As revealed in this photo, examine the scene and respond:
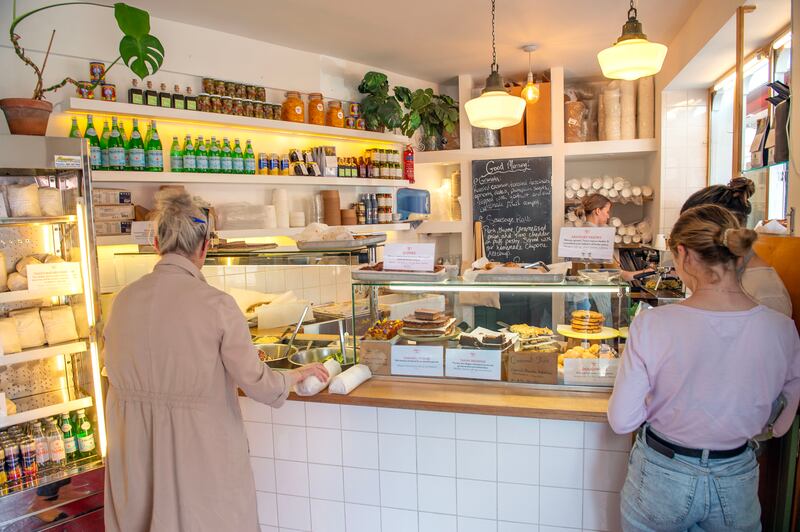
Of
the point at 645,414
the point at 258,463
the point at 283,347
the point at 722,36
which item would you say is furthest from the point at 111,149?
the point at 722,36

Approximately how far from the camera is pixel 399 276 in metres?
2.33

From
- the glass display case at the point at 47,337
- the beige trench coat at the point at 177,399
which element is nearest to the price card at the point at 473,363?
the beige trench coat at the point at 177,399

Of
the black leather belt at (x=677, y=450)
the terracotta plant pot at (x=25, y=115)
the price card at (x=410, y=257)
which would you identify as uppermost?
the terracotta plant pot at (x=25, y=115)

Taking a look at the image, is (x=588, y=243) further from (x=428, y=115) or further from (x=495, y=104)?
(x=428, y=115)

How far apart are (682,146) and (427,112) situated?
7.82ft

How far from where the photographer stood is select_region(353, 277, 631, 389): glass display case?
2.17 m

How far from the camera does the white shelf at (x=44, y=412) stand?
8.24ft

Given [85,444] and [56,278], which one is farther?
[85,444]

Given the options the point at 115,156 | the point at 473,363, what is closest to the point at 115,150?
the point at 115,156

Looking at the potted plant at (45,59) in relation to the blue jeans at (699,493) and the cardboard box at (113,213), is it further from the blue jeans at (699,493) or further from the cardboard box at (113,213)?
the blue jeans at (699,493)

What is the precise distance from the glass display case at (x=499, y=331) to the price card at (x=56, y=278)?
4.78 ft

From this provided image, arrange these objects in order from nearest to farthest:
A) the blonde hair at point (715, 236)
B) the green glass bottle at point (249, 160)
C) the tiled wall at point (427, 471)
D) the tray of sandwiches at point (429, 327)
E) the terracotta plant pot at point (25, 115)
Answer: the blonde hair at point (715, 236) < the tiled wall at point (427, 471) < the tray of sandwiches at point (429, 327) < the terracotta plant pot at point (25, 115) < the green glass bottle at point (249, 160)

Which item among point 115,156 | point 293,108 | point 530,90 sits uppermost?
point 530,90

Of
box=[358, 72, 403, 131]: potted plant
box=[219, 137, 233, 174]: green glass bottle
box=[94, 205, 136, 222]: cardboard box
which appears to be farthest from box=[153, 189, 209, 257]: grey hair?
box=[358, 72, 403, 131]: potted plant
